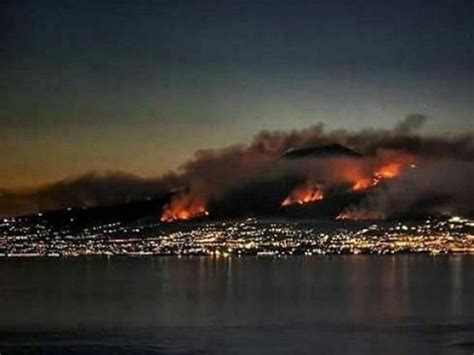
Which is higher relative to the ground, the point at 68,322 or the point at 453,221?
the point at 453,221

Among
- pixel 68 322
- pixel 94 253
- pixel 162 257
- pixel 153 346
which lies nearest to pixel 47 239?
pixel 94 253

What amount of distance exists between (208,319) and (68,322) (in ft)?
14.7

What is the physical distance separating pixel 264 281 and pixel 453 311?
20.0 m

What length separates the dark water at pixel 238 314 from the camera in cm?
2417

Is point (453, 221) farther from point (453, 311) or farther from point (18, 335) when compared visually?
point (18, 335)

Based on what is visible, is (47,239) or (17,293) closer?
(17,293)

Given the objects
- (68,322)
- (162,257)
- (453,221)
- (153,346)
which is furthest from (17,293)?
(453,221)

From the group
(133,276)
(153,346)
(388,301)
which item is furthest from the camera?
(133,276)

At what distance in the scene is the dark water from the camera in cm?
2417

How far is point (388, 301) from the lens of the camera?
4009cm

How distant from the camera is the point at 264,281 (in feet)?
179

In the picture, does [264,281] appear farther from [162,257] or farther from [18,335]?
[162,257]

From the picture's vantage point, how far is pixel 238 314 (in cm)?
3369

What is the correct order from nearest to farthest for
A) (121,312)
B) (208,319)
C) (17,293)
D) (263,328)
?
(263,328)
(208,319)
(121,312)
(17,293)
